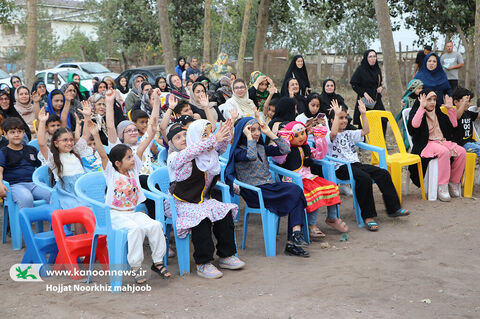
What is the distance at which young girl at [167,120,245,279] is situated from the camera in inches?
177

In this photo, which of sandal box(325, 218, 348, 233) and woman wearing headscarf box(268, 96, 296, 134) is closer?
sandal box(325, 218, 348, 233)

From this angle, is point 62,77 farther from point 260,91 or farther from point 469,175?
point 469,175

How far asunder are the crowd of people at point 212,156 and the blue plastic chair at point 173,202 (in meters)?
0.07

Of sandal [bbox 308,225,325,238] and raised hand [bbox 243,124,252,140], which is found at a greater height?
raised hand [bbox 243,124,252,140]

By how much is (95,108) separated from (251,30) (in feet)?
78.8

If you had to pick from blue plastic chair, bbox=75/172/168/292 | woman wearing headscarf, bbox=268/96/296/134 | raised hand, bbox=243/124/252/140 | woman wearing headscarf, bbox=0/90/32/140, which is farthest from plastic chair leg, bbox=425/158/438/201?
woman wearing headscarf, bbox=0/90/32/140

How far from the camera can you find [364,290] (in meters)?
3.97

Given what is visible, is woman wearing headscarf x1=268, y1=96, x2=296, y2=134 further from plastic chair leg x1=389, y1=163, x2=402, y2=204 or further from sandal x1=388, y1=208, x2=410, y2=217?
sandal x1=388, y1=208, x2=410, y2=217

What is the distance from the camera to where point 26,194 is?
5355 millimetres

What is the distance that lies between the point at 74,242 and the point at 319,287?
2005 millimetres

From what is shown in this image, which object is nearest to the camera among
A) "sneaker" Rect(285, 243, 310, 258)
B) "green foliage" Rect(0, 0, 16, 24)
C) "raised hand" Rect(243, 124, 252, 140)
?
"sneaker" Rect(285, 243, 310, 258)

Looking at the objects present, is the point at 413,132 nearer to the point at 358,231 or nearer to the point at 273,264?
the point at 358,231

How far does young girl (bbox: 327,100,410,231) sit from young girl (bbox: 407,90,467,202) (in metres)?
1.00

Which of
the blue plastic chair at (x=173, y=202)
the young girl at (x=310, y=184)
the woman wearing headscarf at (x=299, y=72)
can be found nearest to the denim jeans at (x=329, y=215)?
the young girl at (x=310, y=184)
